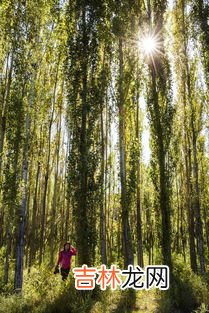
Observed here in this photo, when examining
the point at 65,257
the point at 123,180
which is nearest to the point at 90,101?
the point at 123,180

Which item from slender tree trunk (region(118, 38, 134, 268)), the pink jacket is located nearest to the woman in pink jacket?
the pink jacket

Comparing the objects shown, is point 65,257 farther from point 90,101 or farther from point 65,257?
point 90,101

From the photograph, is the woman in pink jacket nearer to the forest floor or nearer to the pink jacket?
the pink jacket

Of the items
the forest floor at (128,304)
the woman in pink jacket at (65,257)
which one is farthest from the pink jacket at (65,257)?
the forest floor at (128,304)

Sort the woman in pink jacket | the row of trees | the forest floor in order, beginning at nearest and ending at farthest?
the forest floor → the woman in pink jacket → the row of trees

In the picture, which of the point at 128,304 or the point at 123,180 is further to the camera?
Answer: the point at 123,180

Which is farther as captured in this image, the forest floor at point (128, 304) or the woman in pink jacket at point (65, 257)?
the woman in pink jacket at point (65, 257)

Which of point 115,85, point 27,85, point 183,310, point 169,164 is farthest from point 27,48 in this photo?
point 183,310

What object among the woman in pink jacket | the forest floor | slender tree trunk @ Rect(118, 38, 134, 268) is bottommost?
the forest floor

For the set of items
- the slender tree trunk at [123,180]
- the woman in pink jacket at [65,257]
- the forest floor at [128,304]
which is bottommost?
the forest floor at [128,304]

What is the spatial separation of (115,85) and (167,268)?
776 cm

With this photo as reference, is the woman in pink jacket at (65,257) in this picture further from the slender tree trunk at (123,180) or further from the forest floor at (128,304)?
the slender tree trunk at (123,180)

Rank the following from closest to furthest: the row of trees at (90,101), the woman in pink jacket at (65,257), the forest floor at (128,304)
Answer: the forest floor at (128,304) → the woman in pink jacket at (65,257) → the row of trees at (90,101)

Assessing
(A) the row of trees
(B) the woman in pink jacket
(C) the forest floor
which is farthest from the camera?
(A) the row of trees
